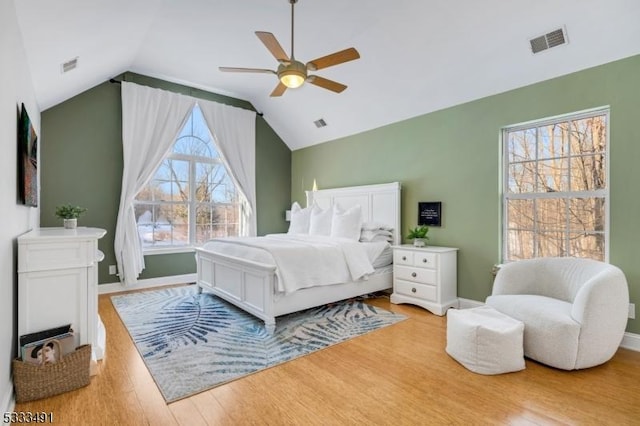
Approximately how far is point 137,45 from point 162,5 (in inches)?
35.6

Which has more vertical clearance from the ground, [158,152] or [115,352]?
[158,152]

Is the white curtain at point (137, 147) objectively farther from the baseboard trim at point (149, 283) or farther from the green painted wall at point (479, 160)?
the green painted wall at point (479, 160)

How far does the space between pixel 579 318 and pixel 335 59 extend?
278cm

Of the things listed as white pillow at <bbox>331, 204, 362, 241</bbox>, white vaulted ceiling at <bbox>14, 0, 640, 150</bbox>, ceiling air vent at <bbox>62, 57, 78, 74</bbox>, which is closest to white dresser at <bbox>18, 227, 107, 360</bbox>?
white vaulted ceiling at <bbox>14, 0, 640, 150</bbox>

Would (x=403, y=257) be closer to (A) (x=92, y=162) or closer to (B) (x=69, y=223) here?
(B) (x=69, y=223)

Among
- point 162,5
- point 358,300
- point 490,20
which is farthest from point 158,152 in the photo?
point 490,20

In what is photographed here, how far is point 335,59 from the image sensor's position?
8.96 feet

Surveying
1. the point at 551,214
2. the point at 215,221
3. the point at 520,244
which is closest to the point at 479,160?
the point at 551,214

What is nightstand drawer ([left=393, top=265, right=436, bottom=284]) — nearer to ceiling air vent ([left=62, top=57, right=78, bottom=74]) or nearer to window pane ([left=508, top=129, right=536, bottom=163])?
window pane ([left=508, top=129, right=536, bottom=163])

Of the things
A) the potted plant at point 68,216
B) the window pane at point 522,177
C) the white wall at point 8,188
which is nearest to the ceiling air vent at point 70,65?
the white wall at point 8,188

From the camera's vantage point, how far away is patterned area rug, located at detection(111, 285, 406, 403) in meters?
2.37

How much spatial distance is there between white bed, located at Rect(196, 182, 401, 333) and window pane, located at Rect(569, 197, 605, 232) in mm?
1977

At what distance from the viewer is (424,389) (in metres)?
2.15

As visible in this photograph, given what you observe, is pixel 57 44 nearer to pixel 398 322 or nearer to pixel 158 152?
pixel 158 152
